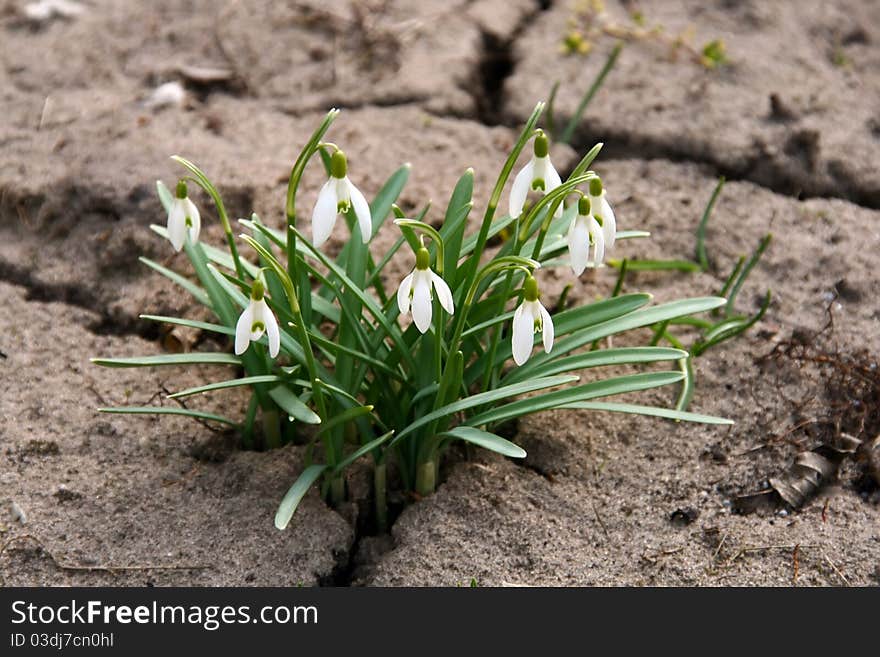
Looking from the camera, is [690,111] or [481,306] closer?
[481,306]

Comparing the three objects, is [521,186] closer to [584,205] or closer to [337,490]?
[584,205]

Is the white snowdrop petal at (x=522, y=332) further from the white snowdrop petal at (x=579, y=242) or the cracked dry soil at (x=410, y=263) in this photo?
the cracked dry soil at (x=410, y=263)

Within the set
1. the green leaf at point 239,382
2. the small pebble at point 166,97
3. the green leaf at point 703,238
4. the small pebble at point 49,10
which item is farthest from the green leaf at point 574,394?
the small pebble at point 49,10

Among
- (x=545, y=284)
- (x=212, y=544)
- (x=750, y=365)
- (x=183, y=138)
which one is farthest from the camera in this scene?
(x=183, y=138)

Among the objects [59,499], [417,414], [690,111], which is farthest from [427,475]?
[690,111]

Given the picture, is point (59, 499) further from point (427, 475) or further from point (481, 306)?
point (481, 306)

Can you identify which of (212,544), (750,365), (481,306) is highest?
(481,306)

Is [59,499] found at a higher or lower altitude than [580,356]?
lower

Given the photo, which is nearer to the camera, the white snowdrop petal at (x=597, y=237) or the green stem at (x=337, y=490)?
the white snowdrop petal at (x=597, y=237)

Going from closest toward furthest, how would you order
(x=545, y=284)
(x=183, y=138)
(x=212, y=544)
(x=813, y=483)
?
1. (x=212, y=544)
2. (x=813, y=483)
3. (x=545, y=284)
4. (x=183, y=138)
